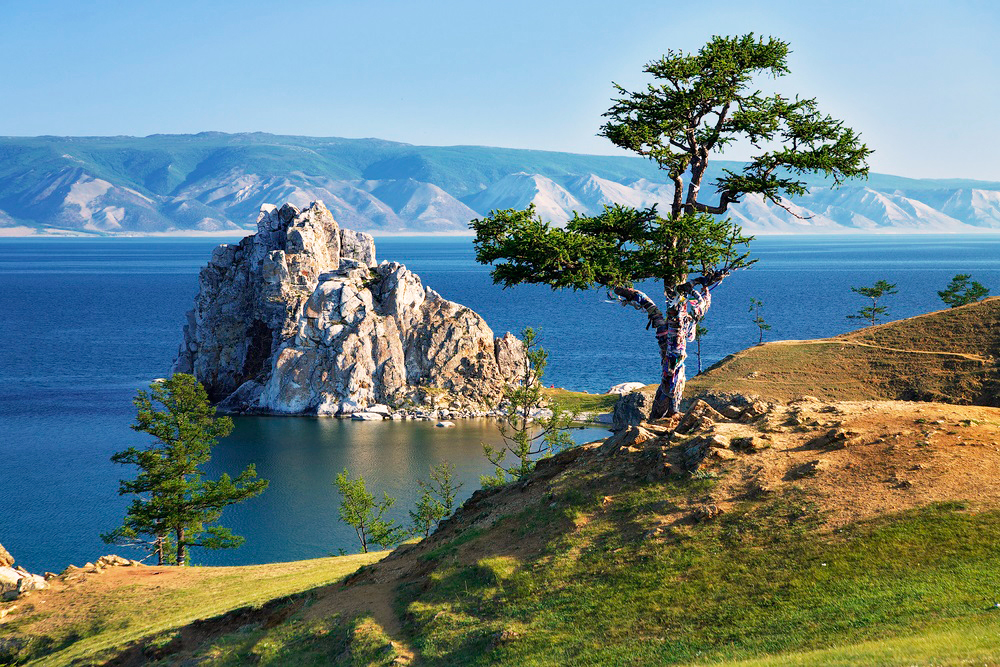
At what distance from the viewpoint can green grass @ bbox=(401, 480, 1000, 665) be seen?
18.5 m

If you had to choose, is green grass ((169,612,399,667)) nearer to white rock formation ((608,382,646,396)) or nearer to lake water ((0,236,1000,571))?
lake water ((0,236,1000,571))

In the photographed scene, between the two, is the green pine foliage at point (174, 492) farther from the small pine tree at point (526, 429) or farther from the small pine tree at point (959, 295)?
the small pine tree at point (959, 295)

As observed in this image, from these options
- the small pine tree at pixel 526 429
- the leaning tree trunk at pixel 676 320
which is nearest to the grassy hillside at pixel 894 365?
the small pine tree at pixel 526 429

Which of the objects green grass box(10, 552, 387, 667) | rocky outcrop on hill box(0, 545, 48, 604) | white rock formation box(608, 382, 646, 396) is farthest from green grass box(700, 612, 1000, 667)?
white rock formation box(608, 382, 646, 396)

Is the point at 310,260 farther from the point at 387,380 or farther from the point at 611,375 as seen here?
the point at 611,375

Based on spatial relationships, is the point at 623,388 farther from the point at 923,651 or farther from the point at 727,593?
the point at 923,651

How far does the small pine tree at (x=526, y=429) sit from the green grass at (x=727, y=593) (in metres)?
29.5

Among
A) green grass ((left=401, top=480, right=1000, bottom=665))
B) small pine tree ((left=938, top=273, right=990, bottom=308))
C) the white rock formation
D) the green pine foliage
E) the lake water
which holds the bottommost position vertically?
the lake water

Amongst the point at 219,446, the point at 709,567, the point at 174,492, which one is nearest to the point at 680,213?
the point at 709,567

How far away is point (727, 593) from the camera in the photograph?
69.7ft

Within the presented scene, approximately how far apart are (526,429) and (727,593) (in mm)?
81021

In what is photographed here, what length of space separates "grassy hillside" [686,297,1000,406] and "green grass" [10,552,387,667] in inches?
1233

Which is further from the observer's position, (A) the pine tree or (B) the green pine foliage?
(B) the green pine foliage

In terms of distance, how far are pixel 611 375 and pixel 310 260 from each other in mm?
56035
